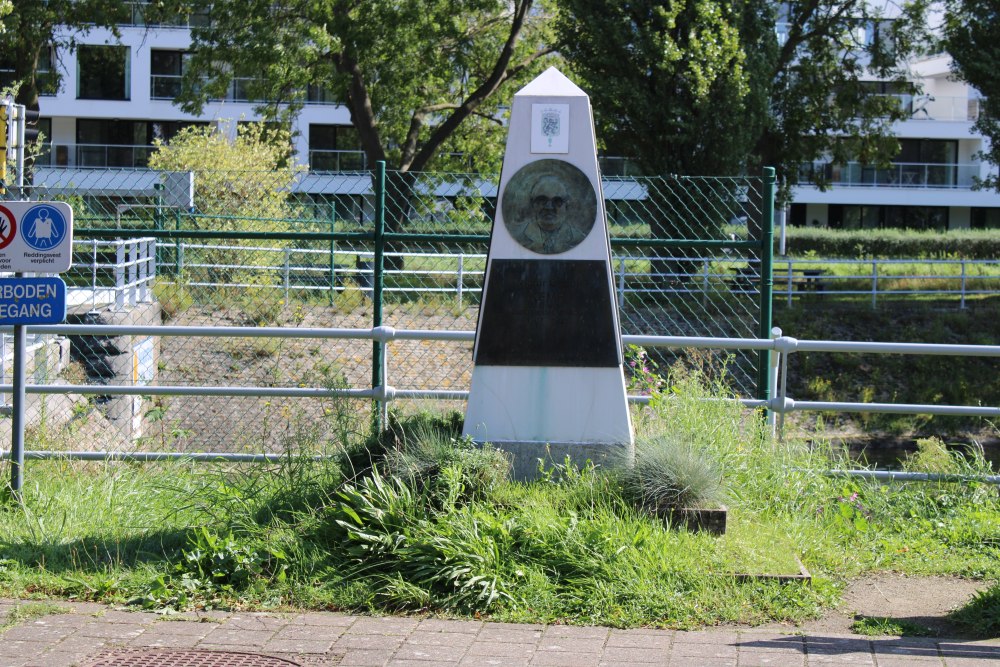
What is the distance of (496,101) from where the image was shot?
96.4 feet

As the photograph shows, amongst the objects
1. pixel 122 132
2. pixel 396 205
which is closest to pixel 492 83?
pixel 396 205

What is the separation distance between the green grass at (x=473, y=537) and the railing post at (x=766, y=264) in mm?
689

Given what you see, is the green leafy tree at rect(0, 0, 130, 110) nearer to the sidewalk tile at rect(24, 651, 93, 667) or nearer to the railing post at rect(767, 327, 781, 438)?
the railing post at rect(767, 327, 781, 438)

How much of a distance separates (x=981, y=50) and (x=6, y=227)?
24.8m

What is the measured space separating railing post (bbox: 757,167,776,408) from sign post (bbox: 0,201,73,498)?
462cm

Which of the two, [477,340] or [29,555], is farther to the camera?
[477,340]

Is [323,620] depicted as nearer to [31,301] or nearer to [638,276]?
[31,301]

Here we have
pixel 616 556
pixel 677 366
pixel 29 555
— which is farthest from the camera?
pixel 677 366

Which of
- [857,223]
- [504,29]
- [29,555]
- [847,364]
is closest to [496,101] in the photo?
[504,29]

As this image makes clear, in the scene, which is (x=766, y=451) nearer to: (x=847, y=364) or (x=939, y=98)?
(x=847, y=364)

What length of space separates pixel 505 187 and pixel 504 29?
23.0 metres

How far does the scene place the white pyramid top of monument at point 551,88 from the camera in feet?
21.9

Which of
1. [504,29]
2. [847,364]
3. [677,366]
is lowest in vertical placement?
[847,364]

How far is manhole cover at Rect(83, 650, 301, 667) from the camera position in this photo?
15.8 ft
